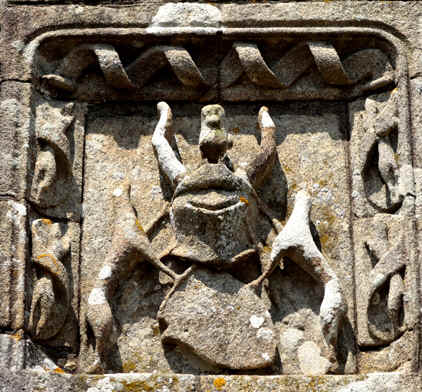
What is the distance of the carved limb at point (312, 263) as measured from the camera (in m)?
6.05

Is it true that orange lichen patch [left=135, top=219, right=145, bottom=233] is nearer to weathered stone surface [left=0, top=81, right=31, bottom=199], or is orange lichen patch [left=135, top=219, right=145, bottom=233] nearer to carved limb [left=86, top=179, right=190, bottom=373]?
carved limb [left=86, top=179, right=190, bottom=373]

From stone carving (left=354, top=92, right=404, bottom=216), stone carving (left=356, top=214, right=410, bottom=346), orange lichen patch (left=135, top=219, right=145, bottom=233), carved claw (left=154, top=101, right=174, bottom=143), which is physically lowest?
stone carving (left=356, top=214, right=410, bottom=346)

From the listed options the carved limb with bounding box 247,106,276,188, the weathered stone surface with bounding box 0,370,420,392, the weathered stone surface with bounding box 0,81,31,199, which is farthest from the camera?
the carved limb with bounding box 247,106,276,188

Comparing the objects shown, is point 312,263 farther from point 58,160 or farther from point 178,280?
point 58,160

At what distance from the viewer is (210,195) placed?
20.3 feet

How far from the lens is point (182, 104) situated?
6.76m

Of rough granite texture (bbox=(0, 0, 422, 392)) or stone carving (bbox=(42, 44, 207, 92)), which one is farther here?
stone carving (bbox=(42, 44, 207, 92))

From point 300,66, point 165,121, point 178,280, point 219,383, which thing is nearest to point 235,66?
point 300,66

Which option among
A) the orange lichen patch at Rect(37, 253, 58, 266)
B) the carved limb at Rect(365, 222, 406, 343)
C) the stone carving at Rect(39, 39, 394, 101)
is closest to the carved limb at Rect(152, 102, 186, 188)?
the stone carving at Rect(39, 39, 394, 101)

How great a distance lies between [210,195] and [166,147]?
455mm

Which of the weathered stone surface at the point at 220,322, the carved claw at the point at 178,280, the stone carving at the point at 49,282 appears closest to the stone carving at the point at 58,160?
the stone carving at the point at 49,282

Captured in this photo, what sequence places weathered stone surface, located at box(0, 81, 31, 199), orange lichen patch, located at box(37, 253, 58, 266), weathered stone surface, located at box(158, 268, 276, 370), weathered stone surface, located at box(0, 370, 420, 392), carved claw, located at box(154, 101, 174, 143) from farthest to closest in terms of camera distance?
carved claw, located at box(154, 101, 174, 143) < weathered stone surface, located at box(0, 81, 31, 199) < orange lichen patch, located at box(37, 253, 58, 266) < weathered stone surface, located at box(158, 268, 276, 370) < weathered stone surface, located at box(0, 370, 420, 392)

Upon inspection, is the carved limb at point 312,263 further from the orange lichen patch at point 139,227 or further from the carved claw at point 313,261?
the orange lichen patch at point 139,227

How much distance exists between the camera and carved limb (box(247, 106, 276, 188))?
6406 millimetres
